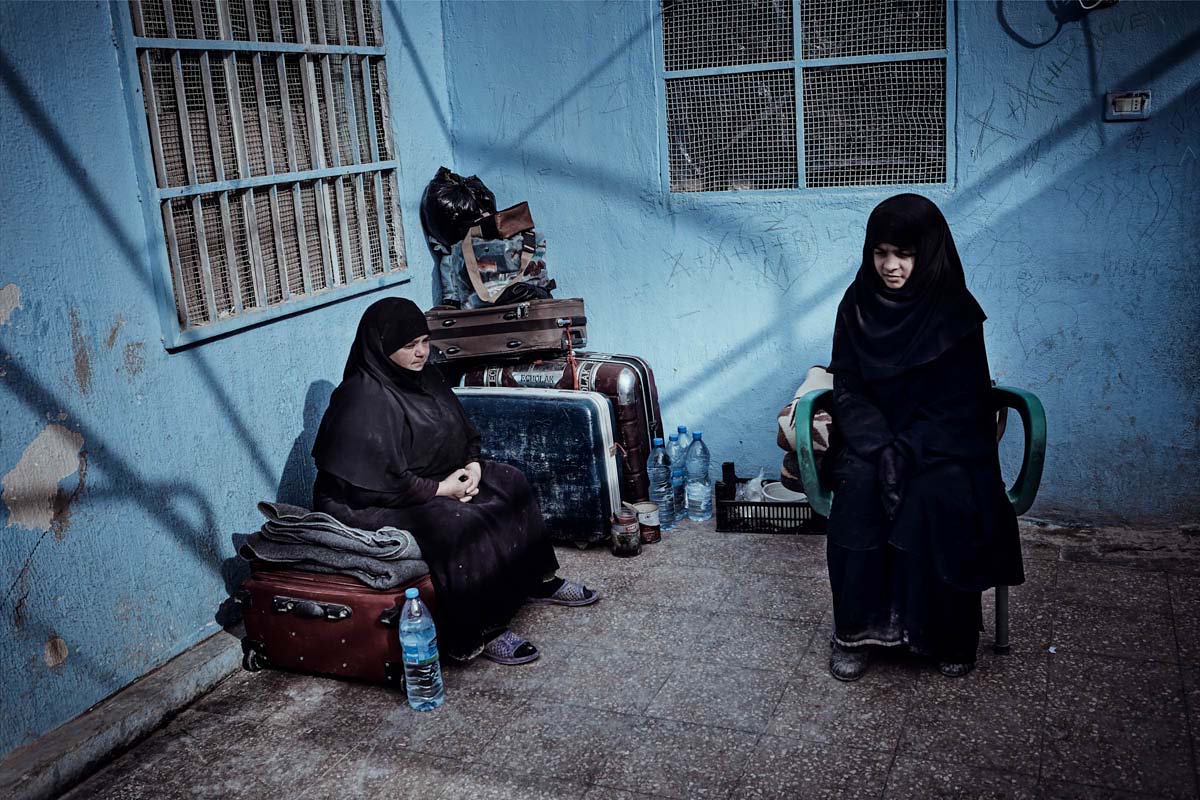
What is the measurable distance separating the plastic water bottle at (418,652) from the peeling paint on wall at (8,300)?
1536mm

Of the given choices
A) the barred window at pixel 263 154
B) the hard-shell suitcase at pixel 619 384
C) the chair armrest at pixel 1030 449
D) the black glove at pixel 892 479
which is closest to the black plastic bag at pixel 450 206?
the barred window at pixel 263 154

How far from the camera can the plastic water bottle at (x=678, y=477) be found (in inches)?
206

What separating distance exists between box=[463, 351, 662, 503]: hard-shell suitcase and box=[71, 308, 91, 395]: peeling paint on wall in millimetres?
2018

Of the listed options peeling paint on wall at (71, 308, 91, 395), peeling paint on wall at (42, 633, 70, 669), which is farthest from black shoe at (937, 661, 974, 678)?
peeling paint on wall at (71, 308, 91, 395)

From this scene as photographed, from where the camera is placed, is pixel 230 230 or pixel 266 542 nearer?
pixel 266 542

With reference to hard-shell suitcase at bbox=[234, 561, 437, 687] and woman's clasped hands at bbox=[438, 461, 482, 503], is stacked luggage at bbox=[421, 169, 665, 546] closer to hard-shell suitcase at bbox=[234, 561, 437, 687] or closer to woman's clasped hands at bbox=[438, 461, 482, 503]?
woman's clasped hands at bbox=[438, 461, 482, 503]

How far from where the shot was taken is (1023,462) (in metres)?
3.60

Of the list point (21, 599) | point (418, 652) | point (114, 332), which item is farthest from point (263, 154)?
point (418, 652)

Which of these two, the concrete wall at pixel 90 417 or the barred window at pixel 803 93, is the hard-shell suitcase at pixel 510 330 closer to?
the barred window at pixel 803 93

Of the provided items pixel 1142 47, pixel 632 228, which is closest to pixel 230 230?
pixel 632 228

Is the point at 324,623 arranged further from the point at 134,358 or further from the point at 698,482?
the point at 698,482

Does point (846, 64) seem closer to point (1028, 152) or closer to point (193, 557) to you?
point (1028, 152)

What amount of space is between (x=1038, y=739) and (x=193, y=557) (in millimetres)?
3043

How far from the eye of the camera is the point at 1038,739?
124 inches
